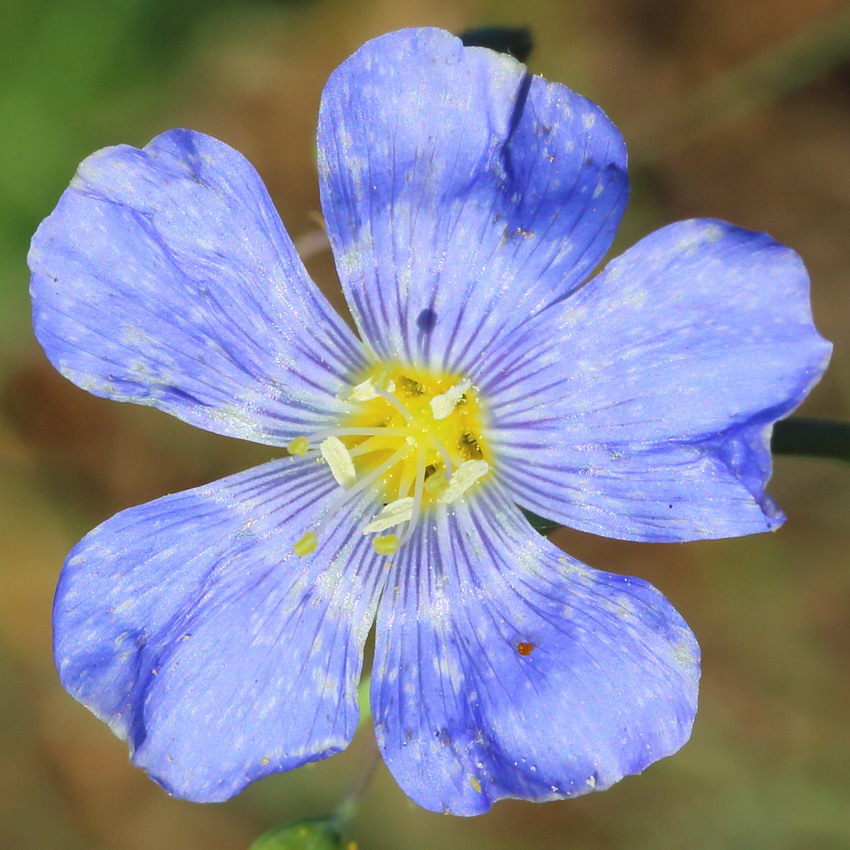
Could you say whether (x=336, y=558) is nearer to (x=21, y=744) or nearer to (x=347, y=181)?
(x=347, y=181)

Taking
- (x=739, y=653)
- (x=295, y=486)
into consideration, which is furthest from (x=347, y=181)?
(x=739, y=653)

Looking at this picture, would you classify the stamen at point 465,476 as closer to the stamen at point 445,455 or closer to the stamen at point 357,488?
the stamen at point 445,455

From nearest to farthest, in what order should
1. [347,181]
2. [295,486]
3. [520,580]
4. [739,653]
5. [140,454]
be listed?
[347,181], [520,580], [295,486], [739,653], [140,454]

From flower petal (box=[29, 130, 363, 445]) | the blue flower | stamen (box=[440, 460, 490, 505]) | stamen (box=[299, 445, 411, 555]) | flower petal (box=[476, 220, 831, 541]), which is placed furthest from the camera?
stamen (box=[299, 445, 411, 555])

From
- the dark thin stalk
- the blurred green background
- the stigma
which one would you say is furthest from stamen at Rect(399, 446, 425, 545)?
the blurred green background

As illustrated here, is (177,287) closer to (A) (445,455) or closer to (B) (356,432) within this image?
(B) (356,432)

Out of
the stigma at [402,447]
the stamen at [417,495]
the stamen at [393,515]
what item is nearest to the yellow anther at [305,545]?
the stigma at [402,447]

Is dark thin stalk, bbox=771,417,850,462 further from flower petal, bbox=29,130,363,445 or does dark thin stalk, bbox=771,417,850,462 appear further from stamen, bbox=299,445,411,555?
flower petal, bbox=29,130,363,445
